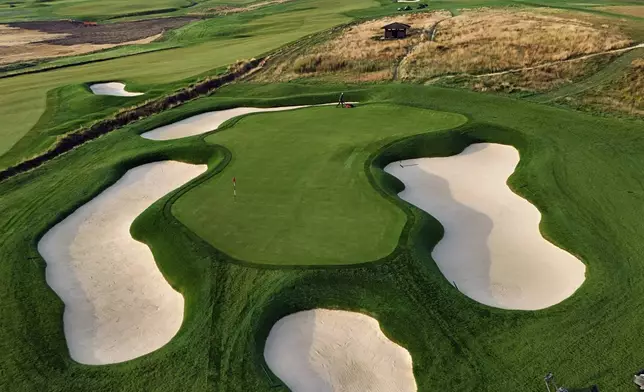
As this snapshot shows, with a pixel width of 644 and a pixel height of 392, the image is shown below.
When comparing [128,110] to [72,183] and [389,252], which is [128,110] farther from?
[389,252]

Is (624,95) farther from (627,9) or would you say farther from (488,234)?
(627,9)

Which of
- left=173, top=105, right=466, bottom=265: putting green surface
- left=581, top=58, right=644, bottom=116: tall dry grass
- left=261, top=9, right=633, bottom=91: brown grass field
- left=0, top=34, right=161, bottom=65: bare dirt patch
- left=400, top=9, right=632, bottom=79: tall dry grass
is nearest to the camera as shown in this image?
left=173, top=105, right=466, bottom=265: putting green surface

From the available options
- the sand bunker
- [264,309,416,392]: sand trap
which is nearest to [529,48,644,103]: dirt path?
the sand bunker

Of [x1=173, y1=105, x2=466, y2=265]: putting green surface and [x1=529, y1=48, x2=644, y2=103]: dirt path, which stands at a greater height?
[x1=173, y1=105, x2=466, y2=265]: putting green surface

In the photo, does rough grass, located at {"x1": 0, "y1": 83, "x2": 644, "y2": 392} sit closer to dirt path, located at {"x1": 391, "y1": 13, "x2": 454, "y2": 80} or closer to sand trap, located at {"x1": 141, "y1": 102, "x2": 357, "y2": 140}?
sand trap, located at {"x1": 141, "y1": 102, "x2": 357, "y2": 140}

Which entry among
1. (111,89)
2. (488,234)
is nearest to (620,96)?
(488,234)

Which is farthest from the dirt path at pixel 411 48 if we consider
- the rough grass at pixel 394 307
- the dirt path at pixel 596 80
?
the rough grass at pixel 394 307
